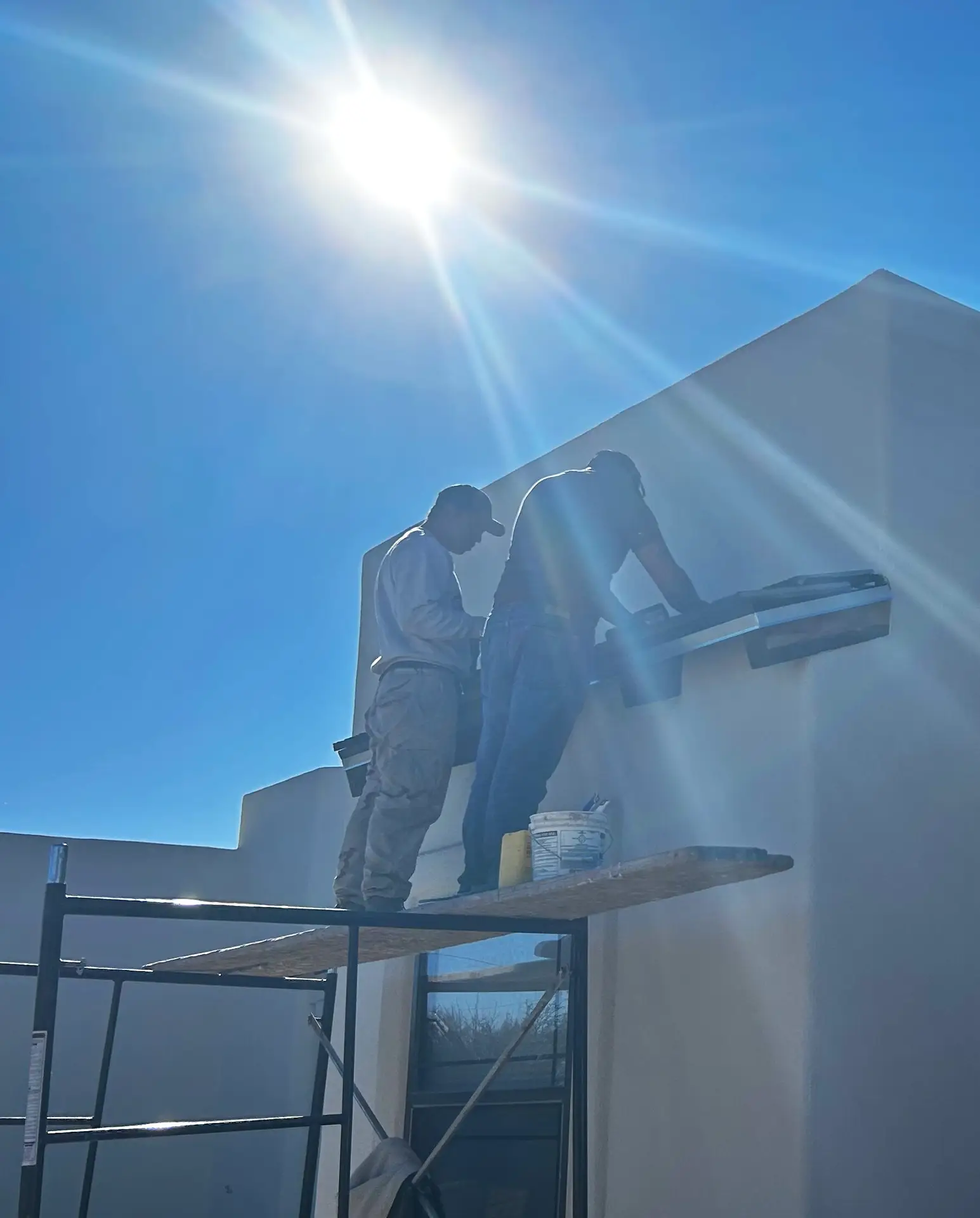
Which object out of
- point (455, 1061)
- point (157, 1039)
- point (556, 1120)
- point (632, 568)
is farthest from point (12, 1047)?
point (632, 568)

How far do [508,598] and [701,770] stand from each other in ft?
2.96

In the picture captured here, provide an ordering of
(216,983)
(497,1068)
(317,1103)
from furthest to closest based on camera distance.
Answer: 1. (317,1103)
2. (216,983)
3. (497,1068)

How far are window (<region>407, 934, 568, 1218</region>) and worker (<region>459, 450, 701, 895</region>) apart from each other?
679mm

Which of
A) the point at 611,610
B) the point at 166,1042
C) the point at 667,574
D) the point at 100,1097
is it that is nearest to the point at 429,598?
the point at 611,610

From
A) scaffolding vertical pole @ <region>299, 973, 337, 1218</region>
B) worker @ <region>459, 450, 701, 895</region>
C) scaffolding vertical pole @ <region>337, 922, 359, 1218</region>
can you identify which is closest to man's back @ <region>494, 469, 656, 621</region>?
worker @ <region>459, 450, 701, 895</region>

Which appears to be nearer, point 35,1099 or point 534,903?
point 35,1099

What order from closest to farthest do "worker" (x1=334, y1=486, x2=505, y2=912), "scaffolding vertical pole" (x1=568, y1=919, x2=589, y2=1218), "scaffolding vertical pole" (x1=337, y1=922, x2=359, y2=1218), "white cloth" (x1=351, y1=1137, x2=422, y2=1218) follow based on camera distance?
1. "scaffolding vertical pole" (x1=337, y1=922, x2=359, y2=1218)
2. "scaffolding vertical pole" (x1=568, y1=919, x2=589, y2=1218)
3. "white cloth" (x1=351, y1=1137, x2=422, y2=1218)
4. "worker" (x1=334, y1=486, x2=505, y2=912)

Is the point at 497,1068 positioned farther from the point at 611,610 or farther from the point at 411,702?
the point at 611,610

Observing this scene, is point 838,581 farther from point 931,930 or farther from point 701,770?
point 931,930

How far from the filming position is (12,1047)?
8016mm

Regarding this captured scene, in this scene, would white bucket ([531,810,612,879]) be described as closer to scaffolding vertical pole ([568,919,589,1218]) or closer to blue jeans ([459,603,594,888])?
scaffolding vertical pole ([568,919,589,1218])

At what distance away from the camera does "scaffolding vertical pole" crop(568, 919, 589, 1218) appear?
10.9 feet

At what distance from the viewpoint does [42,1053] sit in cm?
263

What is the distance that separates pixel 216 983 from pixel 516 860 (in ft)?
4.93
